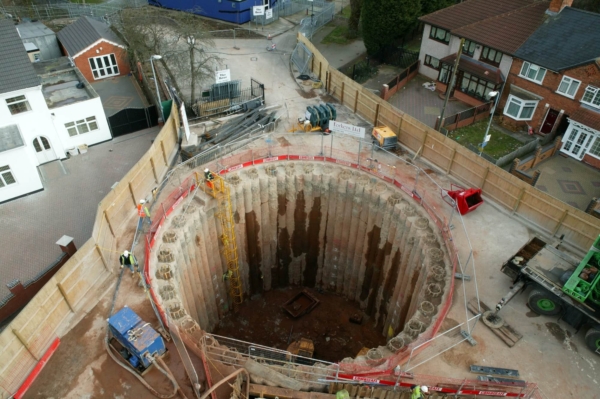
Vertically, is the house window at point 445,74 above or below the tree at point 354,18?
below

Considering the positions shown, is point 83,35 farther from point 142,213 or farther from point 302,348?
point 302,348

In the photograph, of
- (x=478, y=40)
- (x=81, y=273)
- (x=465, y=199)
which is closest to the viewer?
(x=81, y=273)

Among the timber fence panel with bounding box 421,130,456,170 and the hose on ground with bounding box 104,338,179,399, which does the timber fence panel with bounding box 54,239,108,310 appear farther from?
the timber fence panel with bounding box 421,130,456,170

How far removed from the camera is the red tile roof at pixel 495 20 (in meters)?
37.9

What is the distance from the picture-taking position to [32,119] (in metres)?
29.0

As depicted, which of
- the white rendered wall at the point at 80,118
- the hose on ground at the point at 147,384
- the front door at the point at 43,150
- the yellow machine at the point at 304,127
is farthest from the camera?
the white rendered wall at the point at 80,118

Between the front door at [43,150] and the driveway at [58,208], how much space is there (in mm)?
501

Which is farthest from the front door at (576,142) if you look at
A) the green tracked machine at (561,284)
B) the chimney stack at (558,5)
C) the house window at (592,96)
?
the green tracked machine at (561,284)

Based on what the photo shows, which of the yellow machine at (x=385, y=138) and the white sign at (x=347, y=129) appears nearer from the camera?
the white sign at (x=347, y=129)

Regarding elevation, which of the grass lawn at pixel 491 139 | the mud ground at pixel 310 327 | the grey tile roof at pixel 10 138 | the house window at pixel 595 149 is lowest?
the mud ground at pixel 310 327

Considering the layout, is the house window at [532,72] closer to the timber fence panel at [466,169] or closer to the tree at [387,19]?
the tree at [387,19]

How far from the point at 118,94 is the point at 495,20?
118 ft

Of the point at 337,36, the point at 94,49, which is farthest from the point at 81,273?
the point at 337,36

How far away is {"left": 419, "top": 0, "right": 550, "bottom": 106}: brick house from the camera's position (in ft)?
126
